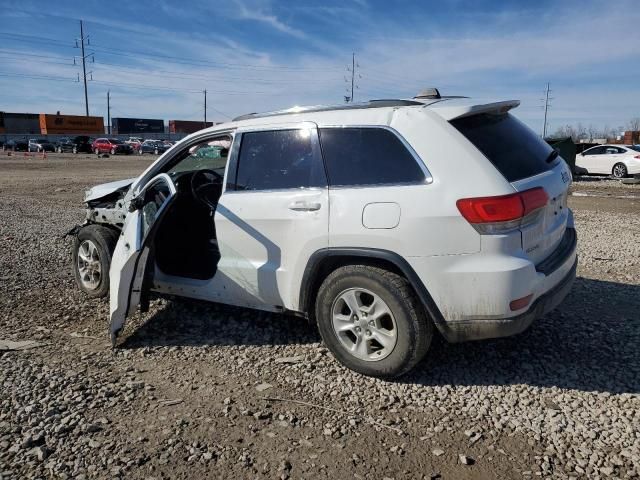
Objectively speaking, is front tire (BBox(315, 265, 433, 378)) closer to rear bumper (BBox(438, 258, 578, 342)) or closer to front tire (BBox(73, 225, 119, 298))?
rear bumper (BBox(438, 258, 578, 342))

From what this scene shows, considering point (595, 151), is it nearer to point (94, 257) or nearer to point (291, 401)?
point (94, 257)

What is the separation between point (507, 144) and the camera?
3510 millimetres

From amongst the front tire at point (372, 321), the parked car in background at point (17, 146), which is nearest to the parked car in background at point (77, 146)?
the parked car in background at point (17, 146)

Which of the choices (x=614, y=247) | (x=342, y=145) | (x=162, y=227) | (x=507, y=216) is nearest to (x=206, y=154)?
(x=162, y=227)

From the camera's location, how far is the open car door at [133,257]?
3908 mm

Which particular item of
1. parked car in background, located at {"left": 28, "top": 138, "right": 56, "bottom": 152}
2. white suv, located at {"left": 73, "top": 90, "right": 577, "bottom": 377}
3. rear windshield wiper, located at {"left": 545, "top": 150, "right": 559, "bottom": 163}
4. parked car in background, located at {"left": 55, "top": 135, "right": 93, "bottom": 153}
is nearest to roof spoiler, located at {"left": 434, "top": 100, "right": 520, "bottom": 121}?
white suv, located at {"left": 73, "top": 90, "right": 577, "bottom": 377}

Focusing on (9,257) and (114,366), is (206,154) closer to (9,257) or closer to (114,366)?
(114,366)

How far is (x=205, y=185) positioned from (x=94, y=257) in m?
1.27

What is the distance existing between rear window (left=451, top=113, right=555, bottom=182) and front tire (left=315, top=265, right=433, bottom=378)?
935 mm

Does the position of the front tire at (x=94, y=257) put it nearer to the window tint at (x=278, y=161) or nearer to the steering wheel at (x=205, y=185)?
the steering wheel at (x=205, y=185)

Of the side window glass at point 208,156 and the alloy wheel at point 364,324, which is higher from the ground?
the side window glass at point 208,156

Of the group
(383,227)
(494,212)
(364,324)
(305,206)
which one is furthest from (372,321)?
(494,212)

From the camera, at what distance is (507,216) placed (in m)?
3.06

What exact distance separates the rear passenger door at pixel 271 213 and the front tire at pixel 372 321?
0.28 meters
